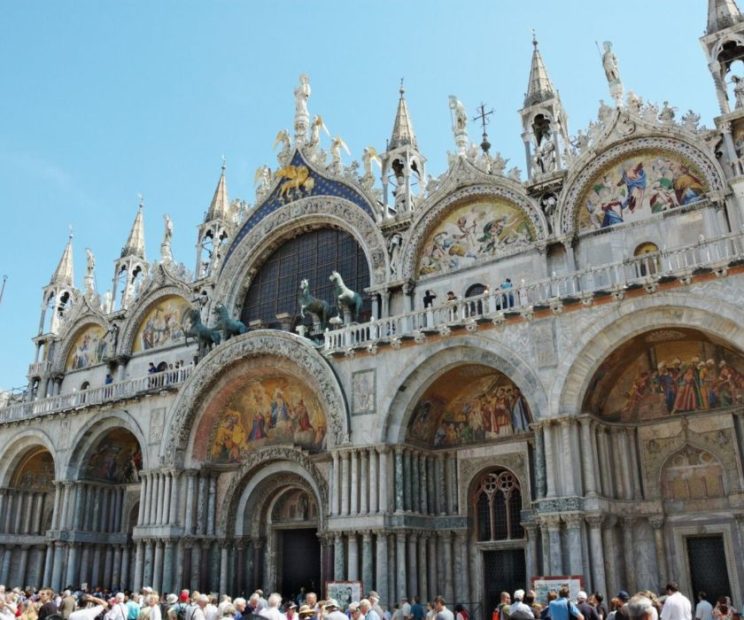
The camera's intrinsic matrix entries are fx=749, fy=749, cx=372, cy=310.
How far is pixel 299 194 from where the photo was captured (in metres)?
26.5

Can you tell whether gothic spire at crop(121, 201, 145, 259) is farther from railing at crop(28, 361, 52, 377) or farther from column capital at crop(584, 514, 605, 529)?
→ column capital at crop(584, 514, 605, 529)

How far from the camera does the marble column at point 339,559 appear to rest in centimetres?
1896

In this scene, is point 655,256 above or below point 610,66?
below

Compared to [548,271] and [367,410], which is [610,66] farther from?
[367,410]

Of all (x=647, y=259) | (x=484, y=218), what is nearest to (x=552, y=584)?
(x=647, y=259)

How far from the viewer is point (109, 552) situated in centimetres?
2698

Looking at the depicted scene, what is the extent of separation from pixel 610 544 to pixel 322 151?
16470 millimetres

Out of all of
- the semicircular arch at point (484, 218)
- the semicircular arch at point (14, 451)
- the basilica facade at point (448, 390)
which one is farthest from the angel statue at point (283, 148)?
the semicircular arch at point (14, 451)

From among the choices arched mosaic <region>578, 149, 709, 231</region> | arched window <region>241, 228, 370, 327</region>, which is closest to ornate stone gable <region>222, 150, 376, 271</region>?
arched window <region>241, 228, 370, 327</region>

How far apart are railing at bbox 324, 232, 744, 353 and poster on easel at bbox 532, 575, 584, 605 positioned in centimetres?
592

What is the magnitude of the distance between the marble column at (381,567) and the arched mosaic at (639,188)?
9.66m

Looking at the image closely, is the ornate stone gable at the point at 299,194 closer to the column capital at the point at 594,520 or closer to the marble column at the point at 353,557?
the marble column at the point at 353,557

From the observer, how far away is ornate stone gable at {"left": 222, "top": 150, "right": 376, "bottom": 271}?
24964 millimetres

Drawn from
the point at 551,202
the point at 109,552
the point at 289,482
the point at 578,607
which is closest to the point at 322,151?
the point at 551,202
